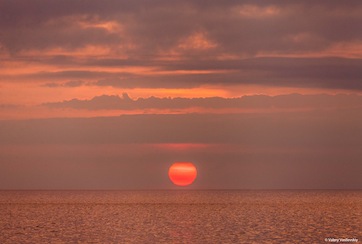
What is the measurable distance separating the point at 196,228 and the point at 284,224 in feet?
24.6

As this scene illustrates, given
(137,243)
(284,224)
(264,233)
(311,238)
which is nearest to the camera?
(137,243)

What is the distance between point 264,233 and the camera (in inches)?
1625

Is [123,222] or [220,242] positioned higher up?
[123,222]

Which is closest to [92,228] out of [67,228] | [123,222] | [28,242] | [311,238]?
[67,228]

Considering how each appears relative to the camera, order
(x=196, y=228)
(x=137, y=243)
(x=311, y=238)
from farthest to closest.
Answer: (x=196, y=228)
(x=311, y=238)
(x=137, y=243)

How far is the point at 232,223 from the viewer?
50.9m

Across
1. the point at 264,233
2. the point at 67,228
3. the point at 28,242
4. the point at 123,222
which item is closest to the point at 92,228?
the point at 67,228

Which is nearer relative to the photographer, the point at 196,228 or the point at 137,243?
the point at 137,243

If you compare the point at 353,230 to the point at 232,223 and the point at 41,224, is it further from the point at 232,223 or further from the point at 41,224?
the point at 41,224

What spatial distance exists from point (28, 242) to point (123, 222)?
1536cm

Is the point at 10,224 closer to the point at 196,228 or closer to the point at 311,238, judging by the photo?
the point at 196,228

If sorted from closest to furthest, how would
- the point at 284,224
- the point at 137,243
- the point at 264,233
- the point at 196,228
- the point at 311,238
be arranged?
the point at 137,243 → the point at 311,238 → the point at 264,233 → the point at 196,228 → the point at 284,224

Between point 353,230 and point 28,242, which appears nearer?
point 28,242

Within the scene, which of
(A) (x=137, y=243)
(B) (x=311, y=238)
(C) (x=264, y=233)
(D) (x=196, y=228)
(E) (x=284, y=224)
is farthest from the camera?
(E) (x=284, y=224)
